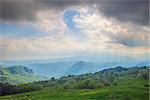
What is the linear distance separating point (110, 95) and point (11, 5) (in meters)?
20.6

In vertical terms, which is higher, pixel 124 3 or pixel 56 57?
pixel 124 3

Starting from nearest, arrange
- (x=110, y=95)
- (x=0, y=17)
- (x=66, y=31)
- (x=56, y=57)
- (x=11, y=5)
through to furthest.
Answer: (x=11, y=5) < (x=0, y=17) < (x=66, y=31) < (x=56, y=57) < (x=110, y=95)

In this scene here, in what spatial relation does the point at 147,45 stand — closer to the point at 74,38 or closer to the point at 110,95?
the point at 74,38

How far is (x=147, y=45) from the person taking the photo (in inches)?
838

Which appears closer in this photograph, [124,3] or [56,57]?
[124,3]

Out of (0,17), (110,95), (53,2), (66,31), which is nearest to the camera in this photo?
(53,2)

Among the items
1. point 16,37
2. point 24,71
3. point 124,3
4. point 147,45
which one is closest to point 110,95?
point 147,45

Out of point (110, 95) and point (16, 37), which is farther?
point (110, 95)

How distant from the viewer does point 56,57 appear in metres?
31.0

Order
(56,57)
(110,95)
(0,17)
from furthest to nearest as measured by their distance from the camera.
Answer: (110,95), (56,57), (0,17)

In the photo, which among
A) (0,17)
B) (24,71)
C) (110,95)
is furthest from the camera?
(24,71)

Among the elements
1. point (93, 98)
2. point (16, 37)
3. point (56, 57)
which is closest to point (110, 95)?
point (93, 98)

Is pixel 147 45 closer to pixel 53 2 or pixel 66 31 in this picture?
pixel 66 31

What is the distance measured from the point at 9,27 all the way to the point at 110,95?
54.4 ft
